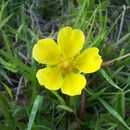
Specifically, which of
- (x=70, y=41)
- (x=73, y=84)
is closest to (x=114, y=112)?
(x=73, y=84)

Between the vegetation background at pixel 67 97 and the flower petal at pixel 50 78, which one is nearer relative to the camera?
the flower petal at pixel 50 78

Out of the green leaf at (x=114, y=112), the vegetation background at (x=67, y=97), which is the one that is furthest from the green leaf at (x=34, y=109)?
the green leaf at (x=114, y=112)

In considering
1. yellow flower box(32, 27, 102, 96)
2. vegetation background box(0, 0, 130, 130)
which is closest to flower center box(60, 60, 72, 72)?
yellow flower box(32, 27, 102, 96)

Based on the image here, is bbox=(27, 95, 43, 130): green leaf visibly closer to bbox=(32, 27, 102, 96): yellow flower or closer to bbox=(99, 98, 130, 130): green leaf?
bbox=(32, 27, 102, 96): yellow flower

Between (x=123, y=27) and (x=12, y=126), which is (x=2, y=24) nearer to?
(x=12, y=126)

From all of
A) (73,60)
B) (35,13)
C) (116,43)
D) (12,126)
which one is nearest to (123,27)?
(116,43)

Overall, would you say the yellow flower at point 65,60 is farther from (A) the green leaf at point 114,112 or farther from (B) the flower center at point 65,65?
(A) the green leaf at point 114,112
